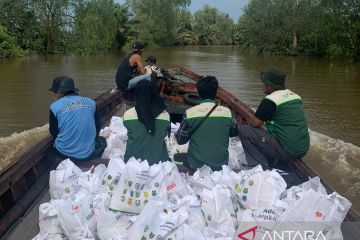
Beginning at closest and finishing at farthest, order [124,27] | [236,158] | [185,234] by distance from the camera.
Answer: [185,234] < [236,158] < [124,27]

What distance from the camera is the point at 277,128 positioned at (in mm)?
4008

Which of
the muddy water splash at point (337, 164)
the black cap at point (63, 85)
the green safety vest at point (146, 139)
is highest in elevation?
the black cap at point (63, 85)

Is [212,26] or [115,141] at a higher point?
[212,26]

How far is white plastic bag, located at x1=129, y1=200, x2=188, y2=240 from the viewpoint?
8.25 ft

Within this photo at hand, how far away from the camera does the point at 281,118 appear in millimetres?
3910

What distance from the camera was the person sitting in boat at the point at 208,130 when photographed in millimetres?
3613

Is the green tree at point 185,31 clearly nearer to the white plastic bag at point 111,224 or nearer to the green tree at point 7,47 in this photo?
the green tree at point 7,47

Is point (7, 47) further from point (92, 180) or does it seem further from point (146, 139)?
point (92, 180)

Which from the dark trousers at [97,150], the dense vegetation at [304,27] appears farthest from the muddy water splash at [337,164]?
the dense vegetation at [304,27]

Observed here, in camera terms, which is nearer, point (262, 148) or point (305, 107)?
point (262, 148)

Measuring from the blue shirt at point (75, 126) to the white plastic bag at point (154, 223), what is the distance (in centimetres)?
151

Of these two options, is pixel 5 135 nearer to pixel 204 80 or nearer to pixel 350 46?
pixel 204 80

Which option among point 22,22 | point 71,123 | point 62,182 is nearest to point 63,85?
point 71,123

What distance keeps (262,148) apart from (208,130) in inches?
27.9
